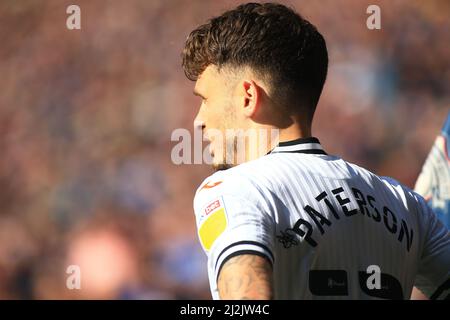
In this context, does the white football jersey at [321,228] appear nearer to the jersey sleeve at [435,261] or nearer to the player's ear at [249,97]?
the jersey sleeve at [435,261]

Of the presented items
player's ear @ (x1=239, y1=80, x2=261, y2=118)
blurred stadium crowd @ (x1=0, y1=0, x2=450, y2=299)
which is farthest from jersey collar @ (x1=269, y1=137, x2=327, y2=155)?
blurred stadium crowd @ (x1=0, y1=0, x2=450, y2=299)

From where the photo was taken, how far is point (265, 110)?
7.15ft

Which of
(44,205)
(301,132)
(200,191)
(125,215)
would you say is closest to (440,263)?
(301,132)

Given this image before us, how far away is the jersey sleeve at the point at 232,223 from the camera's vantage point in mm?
1756

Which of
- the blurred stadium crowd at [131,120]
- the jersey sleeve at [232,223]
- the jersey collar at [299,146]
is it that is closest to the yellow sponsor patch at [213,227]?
the jersey sleeve at [232,223]

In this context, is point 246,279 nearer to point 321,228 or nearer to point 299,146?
point 321,228

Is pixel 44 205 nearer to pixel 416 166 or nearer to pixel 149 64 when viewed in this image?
pixel 149 64

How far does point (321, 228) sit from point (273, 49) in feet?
1.73

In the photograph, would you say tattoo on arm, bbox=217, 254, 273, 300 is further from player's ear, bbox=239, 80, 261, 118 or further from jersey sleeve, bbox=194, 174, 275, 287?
player's ear, bbox=239, 80, 261, 118

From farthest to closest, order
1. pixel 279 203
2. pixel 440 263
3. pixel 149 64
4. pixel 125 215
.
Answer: pixel 149 64
pixel 125 215
pixel 440 263
pixel 279 203

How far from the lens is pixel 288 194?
1987 mm

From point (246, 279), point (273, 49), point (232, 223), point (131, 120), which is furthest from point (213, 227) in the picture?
point (131, 120)

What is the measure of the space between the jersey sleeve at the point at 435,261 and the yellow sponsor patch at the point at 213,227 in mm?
722

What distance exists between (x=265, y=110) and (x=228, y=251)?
55 centimetres
